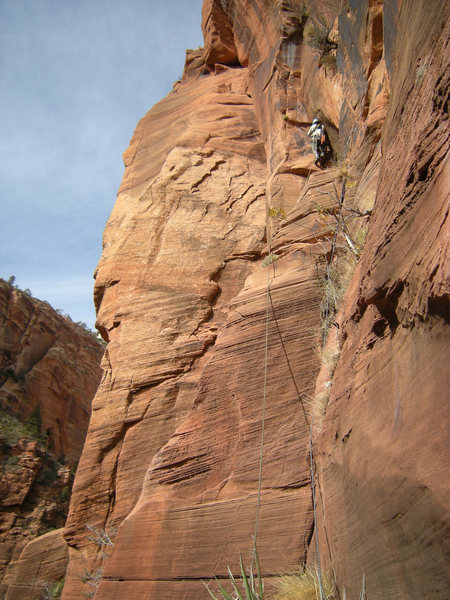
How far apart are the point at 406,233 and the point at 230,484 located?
362 cm

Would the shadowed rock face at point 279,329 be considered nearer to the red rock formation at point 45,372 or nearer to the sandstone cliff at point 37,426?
the sandstone cliff at point 37,426

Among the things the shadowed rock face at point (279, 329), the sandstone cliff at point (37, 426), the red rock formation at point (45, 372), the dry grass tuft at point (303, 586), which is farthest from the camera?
the red rock formation at point (45, 372)

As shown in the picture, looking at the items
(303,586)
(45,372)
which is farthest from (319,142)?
(45,372)

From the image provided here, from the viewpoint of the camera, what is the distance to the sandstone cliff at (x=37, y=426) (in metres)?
15.8

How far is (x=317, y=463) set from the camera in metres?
5.16

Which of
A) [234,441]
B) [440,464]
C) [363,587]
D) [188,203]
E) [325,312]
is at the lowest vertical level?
[363,587]

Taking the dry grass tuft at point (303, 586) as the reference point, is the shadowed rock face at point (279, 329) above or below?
above

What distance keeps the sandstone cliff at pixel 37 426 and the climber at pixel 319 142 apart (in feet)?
45.6

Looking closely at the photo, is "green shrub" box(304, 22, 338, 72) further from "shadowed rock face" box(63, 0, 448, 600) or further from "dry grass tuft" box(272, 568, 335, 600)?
"dry grass tuft" box(272, 568, 335, 600)

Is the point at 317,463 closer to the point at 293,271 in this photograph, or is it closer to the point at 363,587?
the point at 363,587

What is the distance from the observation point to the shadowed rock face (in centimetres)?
342

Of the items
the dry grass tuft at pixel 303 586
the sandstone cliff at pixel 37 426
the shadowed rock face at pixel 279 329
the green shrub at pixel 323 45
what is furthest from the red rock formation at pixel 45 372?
the dry grass tuft at pixel 303 586

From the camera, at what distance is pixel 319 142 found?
946 centimetres

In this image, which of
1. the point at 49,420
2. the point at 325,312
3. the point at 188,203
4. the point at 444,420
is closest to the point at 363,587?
the point at 444,420
